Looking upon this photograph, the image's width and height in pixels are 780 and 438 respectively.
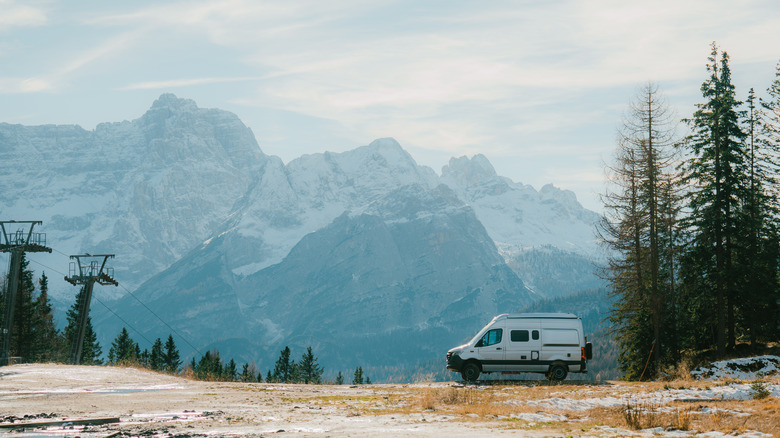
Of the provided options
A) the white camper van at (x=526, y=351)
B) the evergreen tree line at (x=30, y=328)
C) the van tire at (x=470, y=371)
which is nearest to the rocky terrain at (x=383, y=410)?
the white camper van at (x=526, y=351)

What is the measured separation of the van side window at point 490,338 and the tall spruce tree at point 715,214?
1646 cm

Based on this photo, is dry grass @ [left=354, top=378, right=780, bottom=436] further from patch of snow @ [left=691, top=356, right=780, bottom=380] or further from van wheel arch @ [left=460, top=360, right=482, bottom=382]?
patch of snow @ [left=691, top=356, right=780, bottom=380]

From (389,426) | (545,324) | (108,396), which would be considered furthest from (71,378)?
(545,324)

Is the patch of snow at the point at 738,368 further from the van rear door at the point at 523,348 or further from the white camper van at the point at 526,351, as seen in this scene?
the van rear door at the point at 523,348

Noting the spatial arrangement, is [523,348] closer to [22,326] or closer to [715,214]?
[715,214]

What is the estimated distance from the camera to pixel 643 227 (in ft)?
143

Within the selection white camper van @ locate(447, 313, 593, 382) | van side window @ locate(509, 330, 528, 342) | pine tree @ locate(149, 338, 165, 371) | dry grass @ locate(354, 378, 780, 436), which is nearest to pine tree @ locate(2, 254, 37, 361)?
pine tree @ locate(149, 338, 165, 371)

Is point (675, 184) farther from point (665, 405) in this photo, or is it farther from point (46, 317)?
point (46, 317)

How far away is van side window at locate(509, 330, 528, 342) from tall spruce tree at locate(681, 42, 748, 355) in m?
15.6

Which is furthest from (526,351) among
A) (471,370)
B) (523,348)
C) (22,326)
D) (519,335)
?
(22,326)

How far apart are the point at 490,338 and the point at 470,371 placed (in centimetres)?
177

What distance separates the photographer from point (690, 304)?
44.6 metres

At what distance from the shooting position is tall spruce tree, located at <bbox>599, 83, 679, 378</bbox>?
141 feet

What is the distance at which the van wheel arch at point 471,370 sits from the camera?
32906mm
